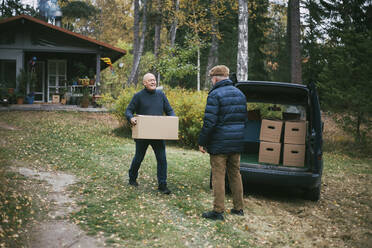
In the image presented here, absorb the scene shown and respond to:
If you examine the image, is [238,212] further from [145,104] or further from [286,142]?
[145,104]

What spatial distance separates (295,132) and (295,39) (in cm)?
1003

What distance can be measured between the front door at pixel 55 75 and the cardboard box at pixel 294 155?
18.1 m

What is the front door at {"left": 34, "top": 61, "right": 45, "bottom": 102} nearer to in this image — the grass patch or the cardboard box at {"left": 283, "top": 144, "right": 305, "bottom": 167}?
the grass patch

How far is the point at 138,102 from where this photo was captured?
630 centimetres

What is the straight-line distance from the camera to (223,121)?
5.16 m

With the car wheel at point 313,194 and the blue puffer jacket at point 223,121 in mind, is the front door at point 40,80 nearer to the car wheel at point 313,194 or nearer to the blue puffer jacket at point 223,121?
the car wheel at point 313,194

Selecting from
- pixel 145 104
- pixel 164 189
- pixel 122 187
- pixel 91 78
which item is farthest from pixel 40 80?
pixel 164 189

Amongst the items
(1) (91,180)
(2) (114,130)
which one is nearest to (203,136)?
(1) (91,180)

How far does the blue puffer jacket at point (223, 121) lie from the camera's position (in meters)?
5.10

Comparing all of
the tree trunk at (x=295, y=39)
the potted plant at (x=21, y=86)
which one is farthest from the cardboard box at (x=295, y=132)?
the potted plant at (x=21, y=86)

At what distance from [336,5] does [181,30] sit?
13.3 metres

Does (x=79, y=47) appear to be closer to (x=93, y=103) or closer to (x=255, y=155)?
(x=93, y=103)

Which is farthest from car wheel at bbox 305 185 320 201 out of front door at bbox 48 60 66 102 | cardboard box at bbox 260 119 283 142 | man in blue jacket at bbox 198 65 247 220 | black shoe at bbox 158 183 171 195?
front door at bbox 48 60 66 102

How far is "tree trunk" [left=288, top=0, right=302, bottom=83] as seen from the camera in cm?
1550
